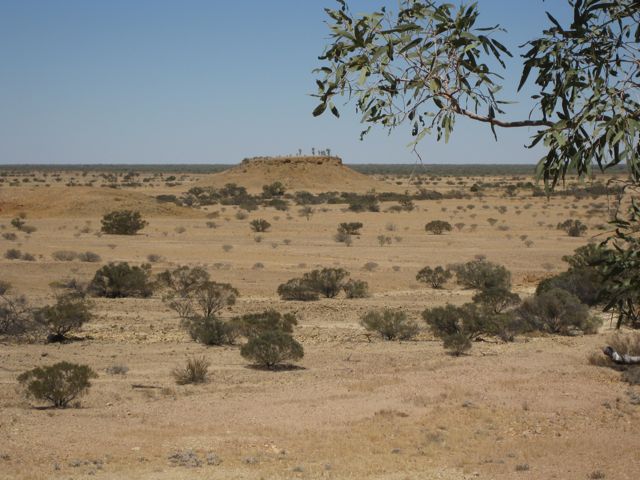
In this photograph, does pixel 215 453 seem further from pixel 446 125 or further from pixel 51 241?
pixel 51 241

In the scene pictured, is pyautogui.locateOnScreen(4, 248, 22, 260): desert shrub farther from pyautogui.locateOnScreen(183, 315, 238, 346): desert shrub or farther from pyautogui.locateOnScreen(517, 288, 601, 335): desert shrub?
pyautogui.locateOnScreen(517, 288, 601, 335): desert shrub

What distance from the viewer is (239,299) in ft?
79.4

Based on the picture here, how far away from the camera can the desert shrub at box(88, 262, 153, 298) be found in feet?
→ 79.4

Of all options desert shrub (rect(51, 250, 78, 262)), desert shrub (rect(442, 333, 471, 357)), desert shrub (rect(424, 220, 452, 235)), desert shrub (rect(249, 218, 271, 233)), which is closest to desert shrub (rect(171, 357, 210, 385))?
desert shrub (rect(442, 333, 471, 357))

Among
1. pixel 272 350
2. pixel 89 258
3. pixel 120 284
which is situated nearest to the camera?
pixel 272 350

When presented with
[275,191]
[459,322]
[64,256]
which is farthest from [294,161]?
[459,322]

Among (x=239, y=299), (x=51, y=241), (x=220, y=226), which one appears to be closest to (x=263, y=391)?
(x=239, y=299)

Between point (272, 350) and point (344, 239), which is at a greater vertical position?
point (344, 239)

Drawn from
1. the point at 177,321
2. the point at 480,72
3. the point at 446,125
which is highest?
the point at 480,72

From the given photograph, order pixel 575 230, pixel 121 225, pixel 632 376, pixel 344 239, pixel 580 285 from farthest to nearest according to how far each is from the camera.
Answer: pixel 121 225, pixel 575 230, pixel 344 239, pixel 580 285, pixel 632 376

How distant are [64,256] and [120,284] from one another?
8124mm

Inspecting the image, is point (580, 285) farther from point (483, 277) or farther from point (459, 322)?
point (459, 322)

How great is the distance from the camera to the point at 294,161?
10094 cm

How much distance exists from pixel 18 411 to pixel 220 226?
36.4 metres
